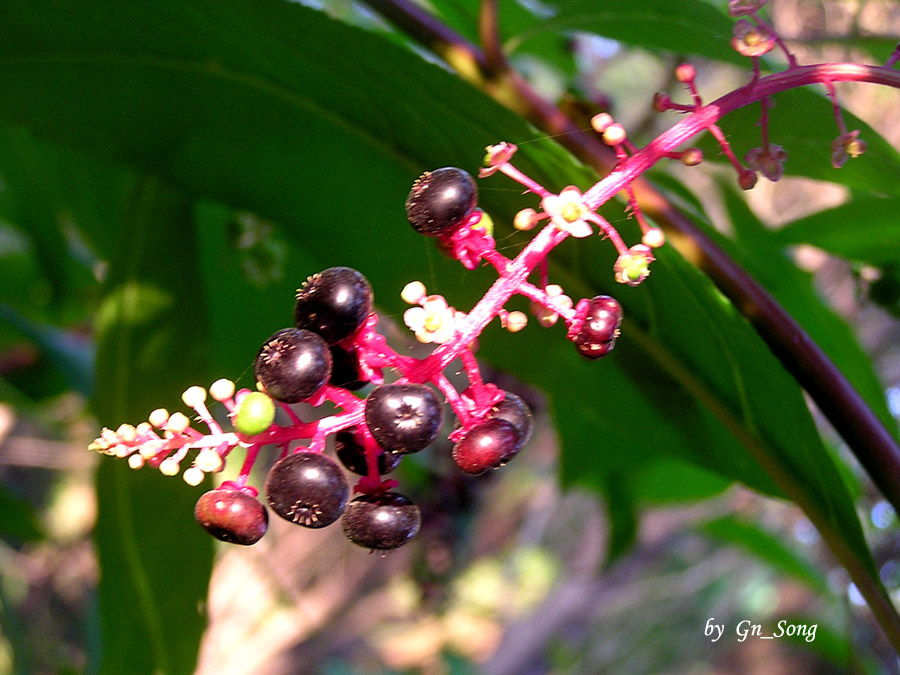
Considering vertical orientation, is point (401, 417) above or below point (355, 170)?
below

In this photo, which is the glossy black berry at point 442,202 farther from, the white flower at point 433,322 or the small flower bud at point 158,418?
the small flower bud at point 158,418

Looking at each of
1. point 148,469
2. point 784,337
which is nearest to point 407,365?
point 784,337

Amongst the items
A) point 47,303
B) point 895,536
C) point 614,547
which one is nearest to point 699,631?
point 895,536

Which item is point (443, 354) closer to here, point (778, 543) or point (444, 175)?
point (444, 175)

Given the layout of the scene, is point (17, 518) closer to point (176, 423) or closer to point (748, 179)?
point (176, 423)

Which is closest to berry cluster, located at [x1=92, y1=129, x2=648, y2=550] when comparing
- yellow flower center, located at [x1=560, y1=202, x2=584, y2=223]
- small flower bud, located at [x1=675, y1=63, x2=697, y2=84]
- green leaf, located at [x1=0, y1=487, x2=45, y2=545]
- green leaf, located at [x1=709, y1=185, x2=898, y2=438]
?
yellow flower center, located at [x1=560, y1=202, x2=584, y2=223]

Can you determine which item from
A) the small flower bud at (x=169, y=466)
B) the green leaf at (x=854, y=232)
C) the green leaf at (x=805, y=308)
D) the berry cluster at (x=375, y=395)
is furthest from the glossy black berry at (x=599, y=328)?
the green leaf at (x=854, y=232)

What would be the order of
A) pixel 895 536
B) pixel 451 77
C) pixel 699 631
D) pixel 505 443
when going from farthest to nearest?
pixel 699 631, pixel 895 536, pixel 451 77, pixel 505 443
